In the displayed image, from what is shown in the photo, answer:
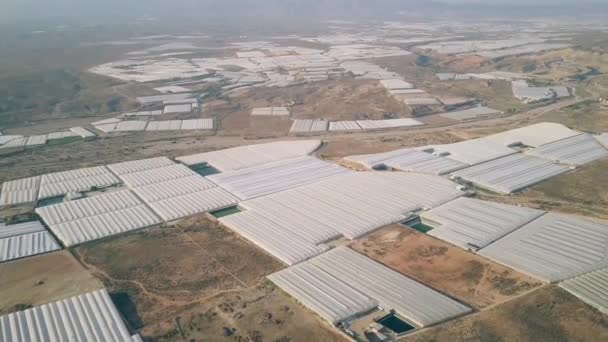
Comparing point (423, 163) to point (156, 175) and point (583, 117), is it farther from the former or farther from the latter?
point (583, 117)

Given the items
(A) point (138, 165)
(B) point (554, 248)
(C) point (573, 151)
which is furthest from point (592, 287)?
(A) point (138, 165)

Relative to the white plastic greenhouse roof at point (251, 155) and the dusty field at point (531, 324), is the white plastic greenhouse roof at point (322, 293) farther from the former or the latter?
the white plastic greenhouse roof at point (251, 155)

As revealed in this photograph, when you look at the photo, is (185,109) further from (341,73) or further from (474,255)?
(474,255)

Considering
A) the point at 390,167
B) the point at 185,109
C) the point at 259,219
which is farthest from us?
the point at 185,109

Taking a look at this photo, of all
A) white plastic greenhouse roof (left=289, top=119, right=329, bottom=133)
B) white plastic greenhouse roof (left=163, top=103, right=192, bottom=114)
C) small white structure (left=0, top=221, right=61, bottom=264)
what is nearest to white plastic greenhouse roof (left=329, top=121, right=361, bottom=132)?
white plastic greenhouse roof (left=289, top=119, right=329, bottom=133)

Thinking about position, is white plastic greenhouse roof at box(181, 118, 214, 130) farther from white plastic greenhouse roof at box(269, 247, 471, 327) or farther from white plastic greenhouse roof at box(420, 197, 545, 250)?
white plastic greenhouse roof at box(269, 247, 471, 327)

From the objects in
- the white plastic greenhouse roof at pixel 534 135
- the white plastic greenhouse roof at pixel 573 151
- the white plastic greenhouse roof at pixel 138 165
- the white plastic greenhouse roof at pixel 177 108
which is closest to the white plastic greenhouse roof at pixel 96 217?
the white plastic greenhouse roof at pixel 138 165

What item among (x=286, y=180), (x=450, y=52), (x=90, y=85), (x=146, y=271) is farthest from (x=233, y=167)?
(x=450, y=52)
